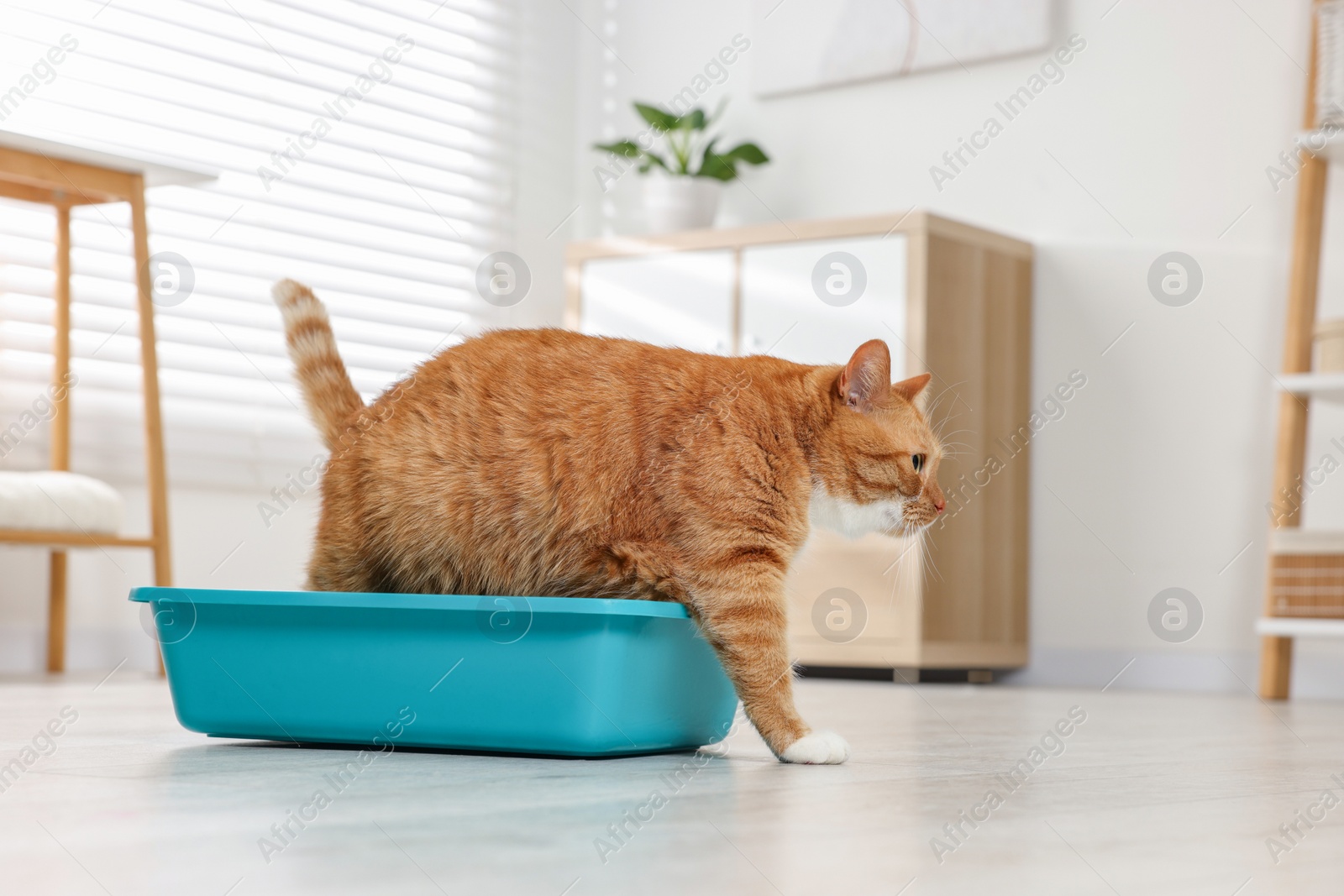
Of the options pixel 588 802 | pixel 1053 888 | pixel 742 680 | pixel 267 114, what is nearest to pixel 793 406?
pixel 742 680

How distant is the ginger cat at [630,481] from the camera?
142 centimetres

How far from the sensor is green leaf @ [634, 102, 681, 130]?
384 cm

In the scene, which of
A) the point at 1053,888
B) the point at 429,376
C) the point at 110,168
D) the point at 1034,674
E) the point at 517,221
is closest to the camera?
the point at 1053,888

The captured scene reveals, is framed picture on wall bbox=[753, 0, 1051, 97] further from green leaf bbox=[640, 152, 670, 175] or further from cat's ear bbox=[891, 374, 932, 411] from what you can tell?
cat's ear bbox=[891, 374, 932, 411]

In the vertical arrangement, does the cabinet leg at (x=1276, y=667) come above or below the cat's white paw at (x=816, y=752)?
below

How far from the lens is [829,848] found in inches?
36.9

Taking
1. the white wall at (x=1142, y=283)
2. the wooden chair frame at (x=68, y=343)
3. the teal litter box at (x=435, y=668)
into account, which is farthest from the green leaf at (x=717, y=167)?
the teal litter box at (x=435, y=668)

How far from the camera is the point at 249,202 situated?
3.64 metres

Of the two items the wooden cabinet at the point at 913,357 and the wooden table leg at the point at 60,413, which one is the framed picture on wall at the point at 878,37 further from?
the wooden table leg at the point at 60,413

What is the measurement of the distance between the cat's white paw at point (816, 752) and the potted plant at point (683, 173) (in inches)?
103

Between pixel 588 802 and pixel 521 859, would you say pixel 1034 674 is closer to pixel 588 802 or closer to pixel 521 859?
pixel 588 802

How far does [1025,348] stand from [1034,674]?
2.73 feet

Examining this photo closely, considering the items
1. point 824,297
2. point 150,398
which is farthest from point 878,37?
point 150,398

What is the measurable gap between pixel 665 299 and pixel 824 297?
47 cm
